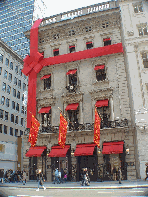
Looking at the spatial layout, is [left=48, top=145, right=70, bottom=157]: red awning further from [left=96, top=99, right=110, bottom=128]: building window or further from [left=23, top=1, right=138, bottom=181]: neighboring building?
[left=96, top=99, right=110, bottom=128]: building window

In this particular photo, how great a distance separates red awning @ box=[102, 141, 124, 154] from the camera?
2280 centimetres

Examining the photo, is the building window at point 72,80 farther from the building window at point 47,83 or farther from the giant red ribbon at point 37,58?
the building window at point 47,83

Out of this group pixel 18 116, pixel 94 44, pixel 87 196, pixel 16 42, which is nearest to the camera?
pixel 87 196

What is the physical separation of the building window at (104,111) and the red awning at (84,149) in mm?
2728

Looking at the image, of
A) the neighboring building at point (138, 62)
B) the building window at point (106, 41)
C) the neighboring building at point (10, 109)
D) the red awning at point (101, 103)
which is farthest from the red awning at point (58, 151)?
the neighboring building at point (10, 109)

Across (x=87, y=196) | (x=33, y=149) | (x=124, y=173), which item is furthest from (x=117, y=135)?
(x=87, y=196)

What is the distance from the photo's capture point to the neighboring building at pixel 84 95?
78.9ft

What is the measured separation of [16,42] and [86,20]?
7916 cm

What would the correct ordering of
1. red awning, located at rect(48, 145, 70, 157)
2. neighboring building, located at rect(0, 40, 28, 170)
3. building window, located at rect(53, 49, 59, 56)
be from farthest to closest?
neighboring building, located at rect(0, 40, 28, 170) < building window, located at rect(53, 49, 59, 56) < red awning, located at rect(48, 145, 70, 157)

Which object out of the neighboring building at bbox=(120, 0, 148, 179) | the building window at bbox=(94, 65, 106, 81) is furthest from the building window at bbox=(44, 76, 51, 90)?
the neighboring building at bbox=(120, 0, 148, 179)

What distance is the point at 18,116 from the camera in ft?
174

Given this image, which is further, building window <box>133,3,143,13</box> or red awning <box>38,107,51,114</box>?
building window <box>133,3,143,13</box>

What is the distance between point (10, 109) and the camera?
5019 cm

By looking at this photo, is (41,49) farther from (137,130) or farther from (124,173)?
(124,173)
